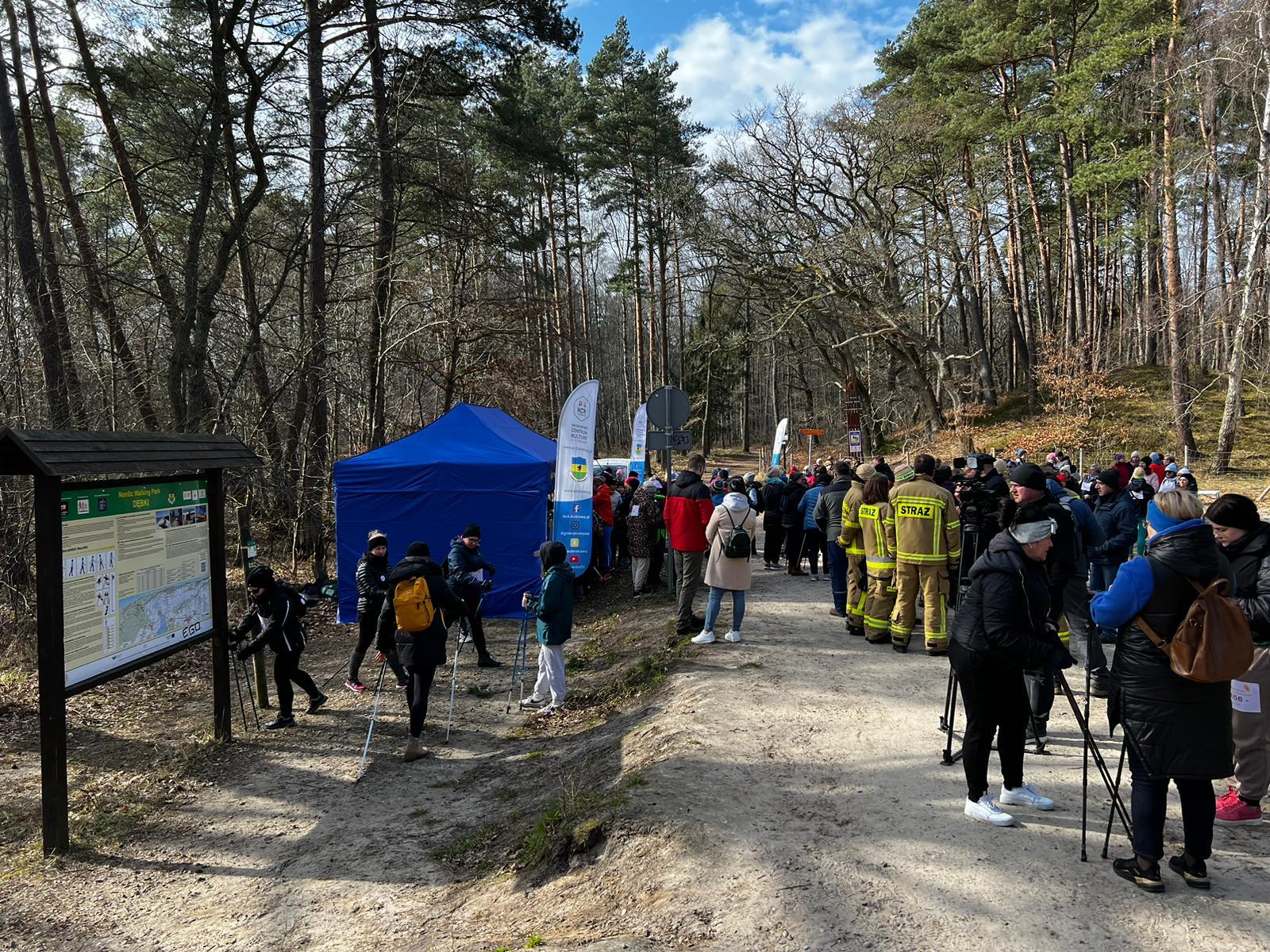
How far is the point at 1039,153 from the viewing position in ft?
104

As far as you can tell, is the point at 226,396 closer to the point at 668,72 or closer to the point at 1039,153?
the point at 668,72

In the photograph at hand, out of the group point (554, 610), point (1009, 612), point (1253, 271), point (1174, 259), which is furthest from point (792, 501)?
point (1174, 259)

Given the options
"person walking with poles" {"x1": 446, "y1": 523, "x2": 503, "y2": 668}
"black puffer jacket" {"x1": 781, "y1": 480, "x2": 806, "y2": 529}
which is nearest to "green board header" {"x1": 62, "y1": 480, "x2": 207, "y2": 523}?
"person walking with poles" {"x1": 446, "y1": 523, "x2": 503, "y2": 668}

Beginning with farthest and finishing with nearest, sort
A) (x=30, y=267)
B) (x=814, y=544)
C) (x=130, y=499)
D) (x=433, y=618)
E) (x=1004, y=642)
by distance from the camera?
(x=814, y=544), (x=30, y=267), (x=433, y=618), (x=130, y=499), (x=1004, y=642)

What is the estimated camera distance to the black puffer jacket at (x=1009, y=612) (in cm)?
377

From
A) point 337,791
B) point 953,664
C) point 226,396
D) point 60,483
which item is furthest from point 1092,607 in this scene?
point 226,396

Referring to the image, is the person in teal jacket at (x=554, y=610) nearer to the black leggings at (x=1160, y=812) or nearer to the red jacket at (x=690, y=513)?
the red jacket at (x=690, y=513)

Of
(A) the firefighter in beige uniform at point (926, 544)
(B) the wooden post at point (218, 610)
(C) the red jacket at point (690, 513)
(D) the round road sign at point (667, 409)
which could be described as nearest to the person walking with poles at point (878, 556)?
(A) the firefighter in beige uniform at point (926, 544)

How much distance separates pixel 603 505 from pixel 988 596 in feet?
30.9

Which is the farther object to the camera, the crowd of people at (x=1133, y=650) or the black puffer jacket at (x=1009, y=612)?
the black puffer jacket at (x=1009, y=612)

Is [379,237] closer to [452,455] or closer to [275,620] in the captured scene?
[452,455]

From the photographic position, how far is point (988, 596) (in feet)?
12.7

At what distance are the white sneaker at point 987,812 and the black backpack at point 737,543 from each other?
369 cm

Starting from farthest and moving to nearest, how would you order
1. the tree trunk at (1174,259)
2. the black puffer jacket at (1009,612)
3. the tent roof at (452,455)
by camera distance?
the tree trunk at (1174,259)
the tent roof at (452,455)
the black puffer jacket at (1009,612)
